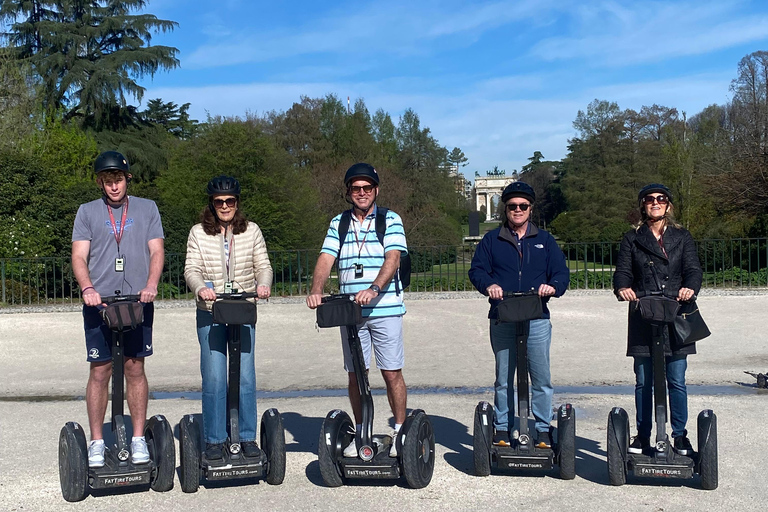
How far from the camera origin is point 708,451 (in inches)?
183

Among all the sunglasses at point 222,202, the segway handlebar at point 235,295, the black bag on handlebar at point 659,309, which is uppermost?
the sunglasses at point 222,202

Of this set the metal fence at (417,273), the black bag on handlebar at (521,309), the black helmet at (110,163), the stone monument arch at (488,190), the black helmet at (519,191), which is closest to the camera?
the black bag on handlebar at (521,309)

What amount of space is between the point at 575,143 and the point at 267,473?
51942 millimetres

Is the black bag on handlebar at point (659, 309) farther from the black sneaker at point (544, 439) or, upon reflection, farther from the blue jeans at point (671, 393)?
the black sneaker at point (544, 439)

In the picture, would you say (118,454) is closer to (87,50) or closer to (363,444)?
(363,444)

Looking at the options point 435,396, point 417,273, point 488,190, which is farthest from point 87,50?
point 488,190

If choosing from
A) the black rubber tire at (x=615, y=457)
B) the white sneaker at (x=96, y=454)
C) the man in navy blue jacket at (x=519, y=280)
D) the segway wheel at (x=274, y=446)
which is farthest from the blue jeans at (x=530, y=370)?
the white sneaker at (x=96, y=454)

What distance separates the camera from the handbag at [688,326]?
4.77 meters

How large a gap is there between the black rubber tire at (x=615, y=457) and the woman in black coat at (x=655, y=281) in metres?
0.15

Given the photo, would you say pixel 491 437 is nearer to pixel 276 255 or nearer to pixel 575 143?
pixel 276 255

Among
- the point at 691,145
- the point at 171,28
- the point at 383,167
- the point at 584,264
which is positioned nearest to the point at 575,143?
the point at 691,145

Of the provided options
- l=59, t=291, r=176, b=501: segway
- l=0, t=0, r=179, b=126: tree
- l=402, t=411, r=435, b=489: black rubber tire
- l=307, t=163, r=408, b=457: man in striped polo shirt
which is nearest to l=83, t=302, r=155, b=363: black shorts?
l=59, t=291, r=176, b=501: segway

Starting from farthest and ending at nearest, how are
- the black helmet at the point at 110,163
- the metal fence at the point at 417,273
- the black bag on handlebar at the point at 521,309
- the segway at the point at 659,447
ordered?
the metal fence at the point at 417,273 < the black helmet at the point at 110,163 < the black bag on handlebar at the point at 521,309 < the segway at the point at 659,447

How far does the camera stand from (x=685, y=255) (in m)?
4.87
